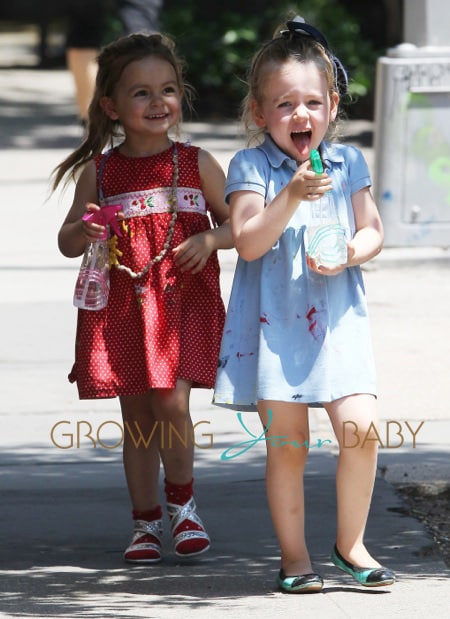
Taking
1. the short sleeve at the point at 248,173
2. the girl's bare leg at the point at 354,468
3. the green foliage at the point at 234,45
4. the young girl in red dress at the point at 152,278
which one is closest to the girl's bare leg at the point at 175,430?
the young girl in red dress at the point at 152,278

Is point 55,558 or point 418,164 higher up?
point 418,164

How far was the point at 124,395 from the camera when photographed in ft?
15.0

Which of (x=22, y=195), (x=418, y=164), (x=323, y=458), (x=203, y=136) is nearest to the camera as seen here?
(x=323, y=458)

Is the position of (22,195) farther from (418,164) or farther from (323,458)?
(323,458)

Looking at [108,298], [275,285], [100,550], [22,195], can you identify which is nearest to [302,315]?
[275,285]

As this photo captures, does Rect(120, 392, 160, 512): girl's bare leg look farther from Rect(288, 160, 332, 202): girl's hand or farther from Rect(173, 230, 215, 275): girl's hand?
Rect(288, 160, 332, 202): girl's hand

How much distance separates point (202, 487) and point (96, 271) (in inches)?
47.8

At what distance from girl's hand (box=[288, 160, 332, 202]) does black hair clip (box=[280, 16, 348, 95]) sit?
501 mm

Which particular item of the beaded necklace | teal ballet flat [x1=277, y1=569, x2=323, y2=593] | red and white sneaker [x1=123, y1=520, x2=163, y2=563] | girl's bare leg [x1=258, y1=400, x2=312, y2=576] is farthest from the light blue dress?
red and white sneaker [x1=123, y1=520, x2=163, y2=563]

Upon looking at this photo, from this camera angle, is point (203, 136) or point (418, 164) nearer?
point (418, 164)

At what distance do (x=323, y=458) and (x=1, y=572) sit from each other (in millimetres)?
1670

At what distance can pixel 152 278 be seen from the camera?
452 centimetres

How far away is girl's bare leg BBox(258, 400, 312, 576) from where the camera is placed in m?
4.14

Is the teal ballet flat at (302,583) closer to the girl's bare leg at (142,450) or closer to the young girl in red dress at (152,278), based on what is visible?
the young girl in red dress at (152,278)
